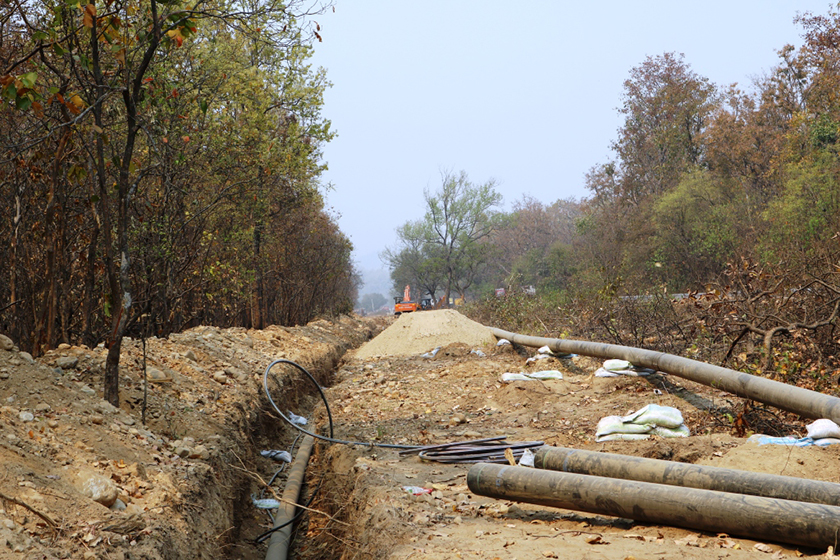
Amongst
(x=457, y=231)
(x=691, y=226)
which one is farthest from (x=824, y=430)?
(x=457, y=231)

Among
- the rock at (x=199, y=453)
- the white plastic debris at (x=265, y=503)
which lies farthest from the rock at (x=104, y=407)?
the white plastic debris at (x=265, y=503)

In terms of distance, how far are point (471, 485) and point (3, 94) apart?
387 cm

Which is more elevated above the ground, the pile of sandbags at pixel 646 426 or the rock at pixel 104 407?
the rock at pixel 104 407

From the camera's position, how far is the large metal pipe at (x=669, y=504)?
11.1 ft

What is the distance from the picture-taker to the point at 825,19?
72.3 feet

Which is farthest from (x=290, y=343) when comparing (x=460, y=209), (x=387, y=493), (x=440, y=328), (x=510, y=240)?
(x=510, y=240)

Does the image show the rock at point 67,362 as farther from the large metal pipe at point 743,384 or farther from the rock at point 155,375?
the large metal pipe at point 743,384

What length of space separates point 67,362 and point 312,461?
333 cm

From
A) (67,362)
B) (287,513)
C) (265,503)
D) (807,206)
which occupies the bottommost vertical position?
(265,503)

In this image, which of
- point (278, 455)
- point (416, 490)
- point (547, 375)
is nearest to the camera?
point (416, 490)

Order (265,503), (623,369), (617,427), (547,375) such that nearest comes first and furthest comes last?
(617,427), (265,503), (623,369), (547,375)

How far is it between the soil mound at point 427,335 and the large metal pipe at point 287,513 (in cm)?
845

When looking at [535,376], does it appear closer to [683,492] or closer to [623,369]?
[623,369]

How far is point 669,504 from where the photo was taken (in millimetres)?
3816
